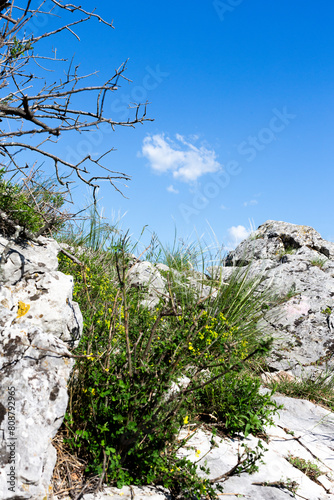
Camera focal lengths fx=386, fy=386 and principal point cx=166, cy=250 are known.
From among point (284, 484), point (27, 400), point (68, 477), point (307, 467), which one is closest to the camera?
point (27, 400)

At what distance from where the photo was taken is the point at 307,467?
3.37 meters

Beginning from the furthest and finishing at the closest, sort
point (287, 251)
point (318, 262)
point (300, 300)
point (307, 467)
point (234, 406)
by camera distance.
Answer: point (287, 251)
point (318, 262)
point (300, 300)
point (234, 406)
point (307, 467)

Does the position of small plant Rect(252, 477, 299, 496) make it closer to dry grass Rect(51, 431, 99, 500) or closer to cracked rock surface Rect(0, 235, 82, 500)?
dry grass Rect(51, 431, 99, 500)

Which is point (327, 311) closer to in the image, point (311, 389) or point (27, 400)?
point (311, 389)

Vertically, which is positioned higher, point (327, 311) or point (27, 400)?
point (327, 311)

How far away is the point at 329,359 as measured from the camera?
6.25 m

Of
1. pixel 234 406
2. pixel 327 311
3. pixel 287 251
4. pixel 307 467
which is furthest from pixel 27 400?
pixel 287 251

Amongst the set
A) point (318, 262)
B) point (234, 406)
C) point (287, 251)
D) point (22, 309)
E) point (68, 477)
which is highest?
point (287, 251)

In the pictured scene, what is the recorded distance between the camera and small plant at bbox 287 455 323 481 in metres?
3.33

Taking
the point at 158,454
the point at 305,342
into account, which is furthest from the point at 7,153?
the point at 305,342

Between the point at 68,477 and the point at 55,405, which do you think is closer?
the point at 55,405

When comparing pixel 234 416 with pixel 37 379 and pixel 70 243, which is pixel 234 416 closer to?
pixel 37 379

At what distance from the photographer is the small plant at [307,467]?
3326mm

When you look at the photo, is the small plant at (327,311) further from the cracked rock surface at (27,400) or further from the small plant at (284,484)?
the cracked rock surface at (27,400)
